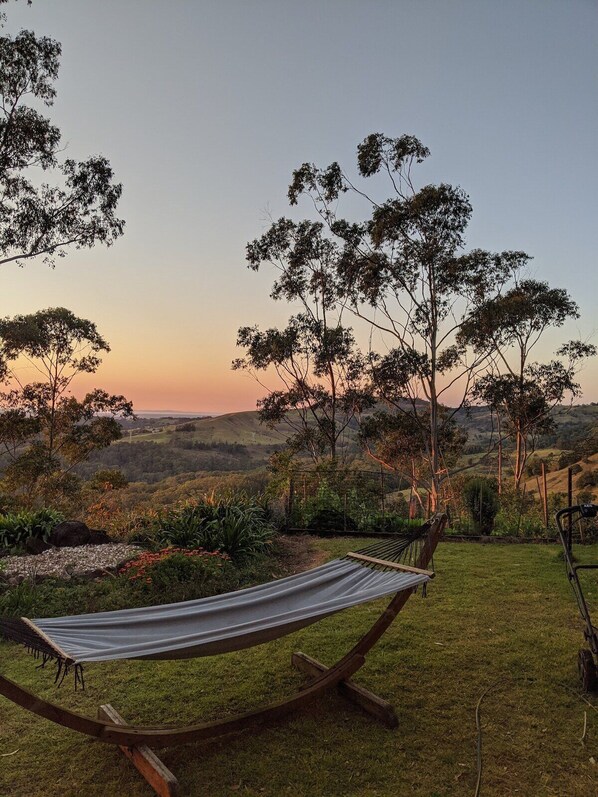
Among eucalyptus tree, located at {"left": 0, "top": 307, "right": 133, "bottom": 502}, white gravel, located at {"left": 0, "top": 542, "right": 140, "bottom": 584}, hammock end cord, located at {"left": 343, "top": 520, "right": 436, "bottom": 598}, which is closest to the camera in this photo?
hammock end cord, located at {"left": 343, "top": 520, "right": 436, "bottom": 598}

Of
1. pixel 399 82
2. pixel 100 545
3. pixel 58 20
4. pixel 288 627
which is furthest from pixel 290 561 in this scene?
pixel 58 20

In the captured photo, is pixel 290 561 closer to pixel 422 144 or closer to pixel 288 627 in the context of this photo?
pixel 288 627

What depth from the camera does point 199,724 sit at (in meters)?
2.27

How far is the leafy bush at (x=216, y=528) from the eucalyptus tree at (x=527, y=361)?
29.3 ft

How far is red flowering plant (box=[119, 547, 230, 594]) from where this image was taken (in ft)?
14.7

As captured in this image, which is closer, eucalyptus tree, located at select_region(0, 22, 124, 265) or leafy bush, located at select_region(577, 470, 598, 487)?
eucalyptus tree, located at select_region(0, 22, 124, 265)

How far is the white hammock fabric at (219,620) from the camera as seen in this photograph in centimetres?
185

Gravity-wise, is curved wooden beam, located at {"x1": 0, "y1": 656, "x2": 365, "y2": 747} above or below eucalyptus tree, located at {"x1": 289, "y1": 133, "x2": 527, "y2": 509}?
below

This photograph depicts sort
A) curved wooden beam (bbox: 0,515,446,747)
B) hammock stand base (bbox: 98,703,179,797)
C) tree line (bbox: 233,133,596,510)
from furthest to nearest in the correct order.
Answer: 1. tree line (bbox: 233,133,596,510)
2. hammock stand base (bbox: 98,703,179,797)
3. curved wooden beam (bbox: 0,515,446,747)

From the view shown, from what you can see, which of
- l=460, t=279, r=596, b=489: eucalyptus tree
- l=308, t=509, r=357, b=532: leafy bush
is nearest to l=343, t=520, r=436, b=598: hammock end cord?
l=308, t=509, r=357, b=532: leafy bush

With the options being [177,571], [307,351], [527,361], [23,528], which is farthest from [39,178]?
[527,361]

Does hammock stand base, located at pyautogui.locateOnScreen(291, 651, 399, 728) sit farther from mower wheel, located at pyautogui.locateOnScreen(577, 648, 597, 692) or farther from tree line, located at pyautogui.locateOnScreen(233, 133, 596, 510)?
tree line, located at pyautogui.locateOnScreen(233, 133, 596, 510)

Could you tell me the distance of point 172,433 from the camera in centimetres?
2988

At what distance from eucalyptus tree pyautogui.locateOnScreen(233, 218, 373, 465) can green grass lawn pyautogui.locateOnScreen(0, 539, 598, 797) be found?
983 centimetres
